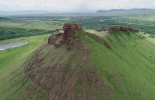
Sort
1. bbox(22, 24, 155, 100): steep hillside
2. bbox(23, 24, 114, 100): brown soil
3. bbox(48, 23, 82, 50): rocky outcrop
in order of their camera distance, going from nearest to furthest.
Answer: bbox(23, 24, 114, 100): brown soil → bbox(22, 24, 155, 100): steep hillside → bbox(48, 23, 82, 50): rocky outcrop

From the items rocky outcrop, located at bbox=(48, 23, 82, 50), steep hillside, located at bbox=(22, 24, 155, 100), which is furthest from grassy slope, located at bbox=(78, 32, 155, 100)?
rocky outcrop, located at bbox=(48, 23, 82, 50)

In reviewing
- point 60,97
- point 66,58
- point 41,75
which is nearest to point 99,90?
point 60,97

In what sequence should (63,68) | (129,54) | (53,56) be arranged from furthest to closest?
(129,54) → (53,56) → (63,68)

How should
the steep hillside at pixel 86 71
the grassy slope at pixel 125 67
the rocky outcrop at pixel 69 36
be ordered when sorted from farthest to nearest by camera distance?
the rocky outcrop at pixel 69 36 < the grassy slope at pixel 125 67 < the steep hillside at pixel 86 71

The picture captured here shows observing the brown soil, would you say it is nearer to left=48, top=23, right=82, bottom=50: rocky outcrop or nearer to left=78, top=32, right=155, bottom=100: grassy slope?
left=48, top=23, right=82, bottom=50: rocky outcrop

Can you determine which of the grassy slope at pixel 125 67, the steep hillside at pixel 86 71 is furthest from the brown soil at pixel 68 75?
the grassy slope at pixel 125 67

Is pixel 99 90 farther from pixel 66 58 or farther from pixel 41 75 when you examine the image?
pixel 41 75

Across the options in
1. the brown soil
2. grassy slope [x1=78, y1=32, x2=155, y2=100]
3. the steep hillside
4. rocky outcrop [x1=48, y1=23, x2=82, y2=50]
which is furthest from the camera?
rocky outcrop [x1=48, y1=23, x2=82, y2=50]

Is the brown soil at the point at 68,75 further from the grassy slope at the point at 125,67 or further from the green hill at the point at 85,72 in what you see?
the grassy slope at the point at 125,67
